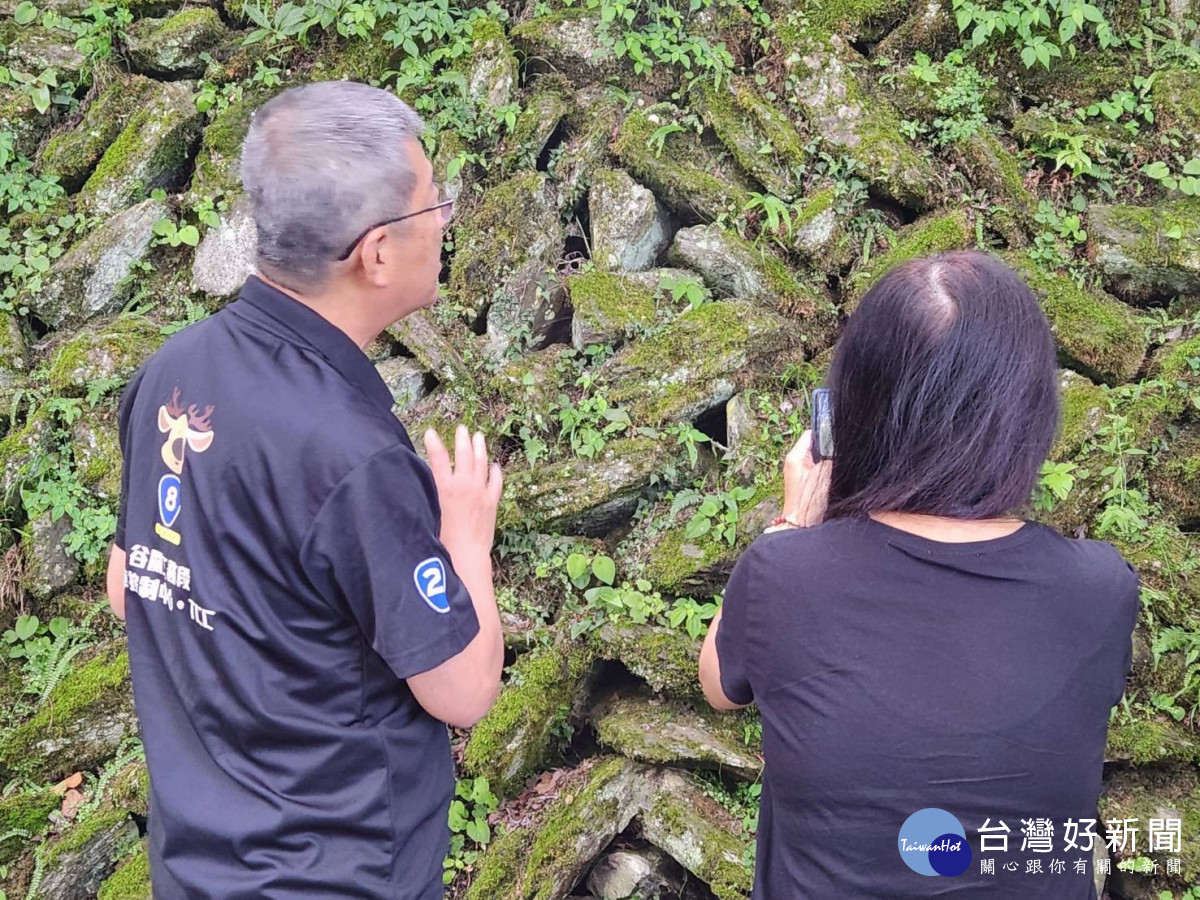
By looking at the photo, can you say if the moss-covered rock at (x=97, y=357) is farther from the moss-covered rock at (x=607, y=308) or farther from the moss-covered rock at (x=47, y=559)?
the moss-covered rock at (x=607, y=308)

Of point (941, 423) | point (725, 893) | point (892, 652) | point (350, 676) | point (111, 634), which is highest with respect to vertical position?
point (941, 423)

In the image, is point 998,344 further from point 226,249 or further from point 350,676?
point 226,249

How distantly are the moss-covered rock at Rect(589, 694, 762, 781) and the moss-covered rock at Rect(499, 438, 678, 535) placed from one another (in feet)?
3.70

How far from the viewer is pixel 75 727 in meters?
5.05

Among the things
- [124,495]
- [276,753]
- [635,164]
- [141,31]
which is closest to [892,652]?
[276,753]

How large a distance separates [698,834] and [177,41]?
6655 mm

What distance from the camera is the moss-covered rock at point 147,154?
251 inches

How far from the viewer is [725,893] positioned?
4195mm

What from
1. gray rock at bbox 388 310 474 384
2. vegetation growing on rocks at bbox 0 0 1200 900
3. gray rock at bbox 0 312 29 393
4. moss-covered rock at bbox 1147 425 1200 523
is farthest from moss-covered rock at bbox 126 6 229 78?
moss-covered rock at bbox 1147 425 1200 523

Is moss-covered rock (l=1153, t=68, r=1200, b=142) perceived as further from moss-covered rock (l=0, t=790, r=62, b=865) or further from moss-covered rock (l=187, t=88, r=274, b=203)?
moss-covered rock (l=0, t=790, r=62, b=865)

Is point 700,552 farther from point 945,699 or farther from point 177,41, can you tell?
point 177,41

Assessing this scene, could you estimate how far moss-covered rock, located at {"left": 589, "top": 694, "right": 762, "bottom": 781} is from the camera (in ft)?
14.7

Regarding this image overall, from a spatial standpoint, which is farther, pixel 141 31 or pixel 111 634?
pixel 141 31

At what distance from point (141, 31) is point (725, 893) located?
23.6 feet
